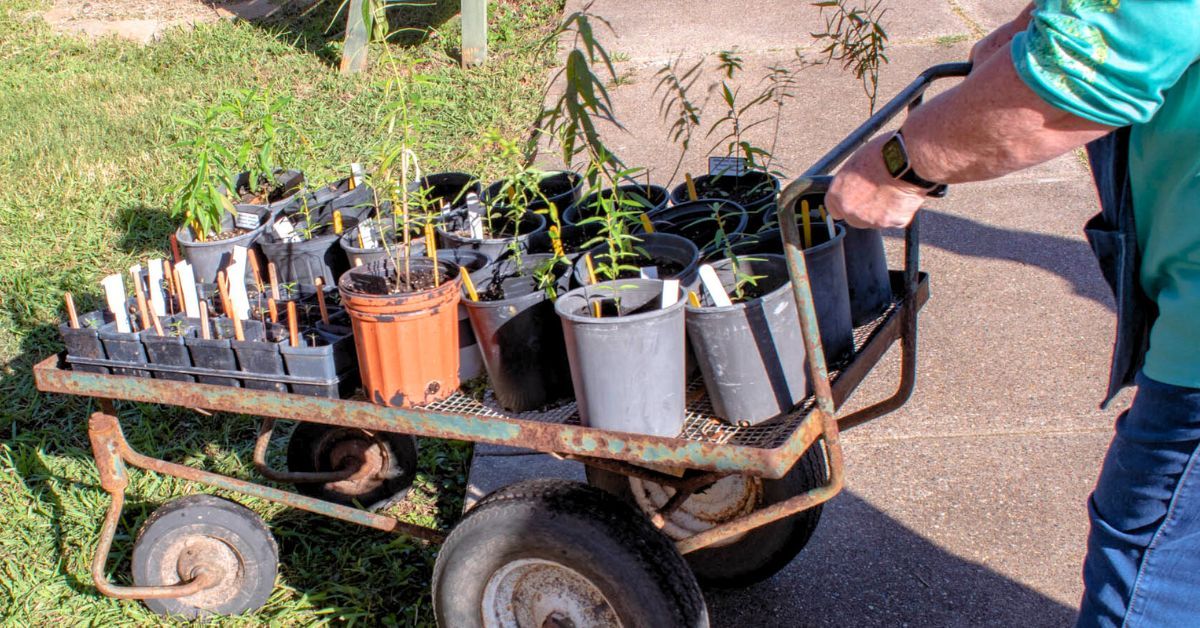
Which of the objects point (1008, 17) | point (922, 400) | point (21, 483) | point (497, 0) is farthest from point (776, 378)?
point (497, 0)

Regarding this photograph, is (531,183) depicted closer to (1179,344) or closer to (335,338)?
(335,338)

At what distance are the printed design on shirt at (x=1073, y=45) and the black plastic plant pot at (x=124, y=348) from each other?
6.37ft

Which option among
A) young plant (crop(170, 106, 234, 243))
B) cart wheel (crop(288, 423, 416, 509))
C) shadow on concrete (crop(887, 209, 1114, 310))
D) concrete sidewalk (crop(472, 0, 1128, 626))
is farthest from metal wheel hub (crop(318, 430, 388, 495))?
shadow on concrete (crop(887, 209, 1114, 310))

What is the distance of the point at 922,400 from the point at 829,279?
62.9 inches

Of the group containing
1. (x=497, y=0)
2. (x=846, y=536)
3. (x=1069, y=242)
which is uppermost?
(x=497, y=0)

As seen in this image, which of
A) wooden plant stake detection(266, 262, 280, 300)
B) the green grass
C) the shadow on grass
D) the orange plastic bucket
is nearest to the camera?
the orange plastic bucket

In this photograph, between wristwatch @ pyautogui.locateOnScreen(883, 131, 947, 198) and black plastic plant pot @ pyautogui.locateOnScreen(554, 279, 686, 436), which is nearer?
wristwatch @ pyautogui.locateOnScreen(883, 131, 947, 198)

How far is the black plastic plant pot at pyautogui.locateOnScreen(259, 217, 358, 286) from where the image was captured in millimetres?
2719

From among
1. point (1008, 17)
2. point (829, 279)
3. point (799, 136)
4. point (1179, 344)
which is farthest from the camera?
point (1008, 17)

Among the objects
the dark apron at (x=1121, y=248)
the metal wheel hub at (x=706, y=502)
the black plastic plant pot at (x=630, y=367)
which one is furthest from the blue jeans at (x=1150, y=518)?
the metal wheel hub at (x=706, y=502)

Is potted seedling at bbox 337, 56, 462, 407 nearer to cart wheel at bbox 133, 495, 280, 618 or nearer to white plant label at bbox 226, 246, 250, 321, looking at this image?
white plant label at bbox 226, 246, 250, 321

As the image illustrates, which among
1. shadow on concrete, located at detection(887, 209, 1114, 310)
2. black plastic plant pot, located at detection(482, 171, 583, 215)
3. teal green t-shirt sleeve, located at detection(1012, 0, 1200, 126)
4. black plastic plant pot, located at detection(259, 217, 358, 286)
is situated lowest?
shadow on concrete, located at detection(887, 209, 1114, 310)

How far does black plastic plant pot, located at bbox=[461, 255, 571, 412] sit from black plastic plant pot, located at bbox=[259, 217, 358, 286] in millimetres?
716

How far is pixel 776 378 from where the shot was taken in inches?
78.3
